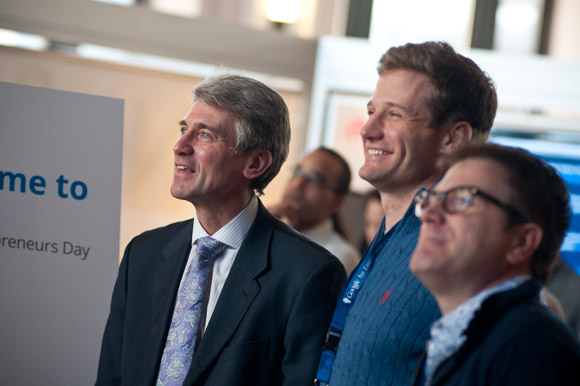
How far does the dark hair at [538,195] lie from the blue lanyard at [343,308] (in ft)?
1.80

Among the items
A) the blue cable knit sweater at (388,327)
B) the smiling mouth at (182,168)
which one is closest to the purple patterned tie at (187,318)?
the smiling mouth at (182,168)

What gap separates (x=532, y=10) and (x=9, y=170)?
6.74 metres

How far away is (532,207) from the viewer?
150 cm

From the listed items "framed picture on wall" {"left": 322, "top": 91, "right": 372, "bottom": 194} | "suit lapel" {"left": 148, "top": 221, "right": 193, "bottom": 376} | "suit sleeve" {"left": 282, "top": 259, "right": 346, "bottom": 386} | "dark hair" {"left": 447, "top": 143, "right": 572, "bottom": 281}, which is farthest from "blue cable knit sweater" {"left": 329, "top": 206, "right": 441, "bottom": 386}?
"framed picture on wall" {"left": 322, "top": 91, "right": 372, "bottom": 194}

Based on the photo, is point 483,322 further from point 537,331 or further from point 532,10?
point 532,10

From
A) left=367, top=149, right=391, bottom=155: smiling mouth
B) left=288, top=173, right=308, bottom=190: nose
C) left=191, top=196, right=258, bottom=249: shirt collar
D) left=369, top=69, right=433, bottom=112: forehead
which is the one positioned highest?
left=369, top=69, right=433, bottom=112: forehead

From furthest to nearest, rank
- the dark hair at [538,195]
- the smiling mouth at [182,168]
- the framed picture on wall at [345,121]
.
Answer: the framed picture on wall at [345,121], the smiling mouth at [182,168], the dark hair at [538,195]

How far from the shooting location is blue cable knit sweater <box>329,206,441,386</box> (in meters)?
1.77

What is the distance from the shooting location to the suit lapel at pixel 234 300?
2.10m

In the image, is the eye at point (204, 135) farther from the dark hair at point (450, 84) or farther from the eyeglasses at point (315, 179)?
the eyeglasses at point (315, 179)

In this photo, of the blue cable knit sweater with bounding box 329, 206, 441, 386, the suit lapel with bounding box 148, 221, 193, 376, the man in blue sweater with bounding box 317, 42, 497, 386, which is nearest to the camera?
the blue cable knit sweater with bounding box 329, 206, 441, 386

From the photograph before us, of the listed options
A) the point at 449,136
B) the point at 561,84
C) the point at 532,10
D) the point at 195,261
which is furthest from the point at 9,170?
the point at 532,10

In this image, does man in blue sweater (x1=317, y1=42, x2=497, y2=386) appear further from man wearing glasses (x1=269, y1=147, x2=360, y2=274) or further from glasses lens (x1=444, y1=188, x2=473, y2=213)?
man wearing glasses (x1=269, y1=147, x2=360, y2=274)

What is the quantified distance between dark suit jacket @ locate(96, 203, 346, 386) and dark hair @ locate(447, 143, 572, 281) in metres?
0.74
